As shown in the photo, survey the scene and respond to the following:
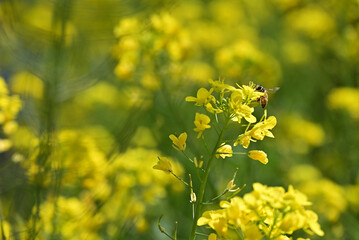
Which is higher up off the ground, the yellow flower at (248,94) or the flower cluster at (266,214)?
the yellow flower at (248,94)

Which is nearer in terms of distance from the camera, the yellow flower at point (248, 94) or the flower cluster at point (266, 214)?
the flower cluster at point (266, 214)

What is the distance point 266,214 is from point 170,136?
22 centimetres

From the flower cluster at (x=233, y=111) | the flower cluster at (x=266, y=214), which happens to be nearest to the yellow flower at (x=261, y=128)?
the flower cluster at (x=233, y=111)

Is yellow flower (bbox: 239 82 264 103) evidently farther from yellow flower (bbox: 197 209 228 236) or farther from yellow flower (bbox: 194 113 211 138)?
yellow flower (bbox: 197 209 228 236)

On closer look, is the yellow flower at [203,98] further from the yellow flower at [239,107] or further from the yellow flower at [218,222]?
the yellow flower at [218,222]

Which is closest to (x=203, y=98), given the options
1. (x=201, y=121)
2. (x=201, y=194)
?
(x=201, y=121)

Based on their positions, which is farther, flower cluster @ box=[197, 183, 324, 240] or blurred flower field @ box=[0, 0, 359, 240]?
blurred flower field @ box=[0, 0, 359, 240]

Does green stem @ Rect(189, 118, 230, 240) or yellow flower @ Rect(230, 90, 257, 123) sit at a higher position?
yellow flower @ Rect(230, 90, 257, 123)

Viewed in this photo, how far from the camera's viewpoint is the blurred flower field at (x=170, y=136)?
921 mm

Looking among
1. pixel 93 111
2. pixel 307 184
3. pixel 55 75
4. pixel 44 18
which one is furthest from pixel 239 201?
pixel 44 18

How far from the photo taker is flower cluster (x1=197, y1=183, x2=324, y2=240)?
0.82 meters

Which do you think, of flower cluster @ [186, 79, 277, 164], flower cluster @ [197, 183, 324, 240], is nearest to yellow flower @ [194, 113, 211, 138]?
flower cluster @ [186, 79, 277, 164]

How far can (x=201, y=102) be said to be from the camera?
91cm

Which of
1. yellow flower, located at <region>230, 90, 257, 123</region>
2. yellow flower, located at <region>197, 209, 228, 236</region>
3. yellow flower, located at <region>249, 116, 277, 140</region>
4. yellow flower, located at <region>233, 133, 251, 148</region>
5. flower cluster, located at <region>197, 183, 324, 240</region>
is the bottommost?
yellow flower, located at <region>197, 209, 228, 236</region>
